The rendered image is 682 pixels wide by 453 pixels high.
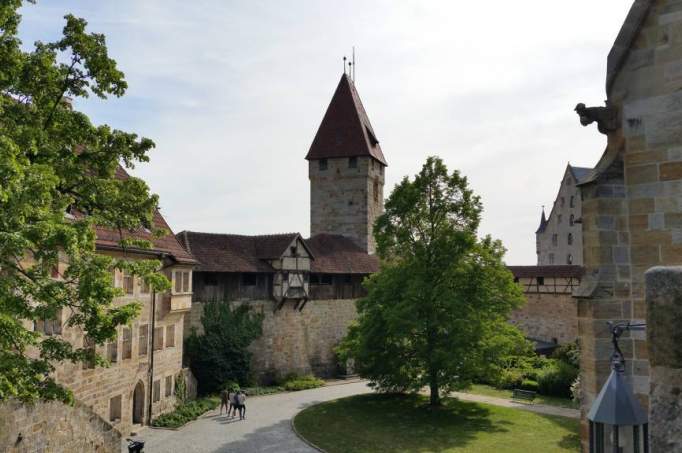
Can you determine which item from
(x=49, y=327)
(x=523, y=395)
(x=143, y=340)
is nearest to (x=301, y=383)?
(x=143, y=340)

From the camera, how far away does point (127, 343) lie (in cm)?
2016

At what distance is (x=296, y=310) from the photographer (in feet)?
106

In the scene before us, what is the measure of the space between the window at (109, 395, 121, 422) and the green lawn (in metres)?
6.27

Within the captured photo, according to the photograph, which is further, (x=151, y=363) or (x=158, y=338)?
(x=158, y=338)

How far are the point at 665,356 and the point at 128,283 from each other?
19.9m

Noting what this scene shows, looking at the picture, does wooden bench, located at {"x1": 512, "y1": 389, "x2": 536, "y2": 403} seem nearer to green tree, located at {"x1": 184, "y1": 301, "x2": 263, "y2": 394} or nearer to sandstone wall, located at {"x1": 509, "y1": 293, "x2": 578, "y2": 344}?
sandstone wall, located at {"x1": 509, "y1": 293, "x2": 578, "y2": 344}

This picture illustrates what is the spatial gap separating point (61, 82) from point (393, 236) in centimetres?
1615

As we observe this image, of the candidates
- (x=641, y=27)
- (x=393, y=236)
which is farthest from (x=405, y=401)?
(x=641, y=27)

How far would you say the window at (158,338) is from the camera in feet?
73.0

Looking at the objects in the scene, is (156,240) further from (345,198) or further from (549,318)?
(549,318)

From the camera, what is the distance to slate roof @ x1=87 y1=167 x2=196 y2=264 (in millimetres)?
18014

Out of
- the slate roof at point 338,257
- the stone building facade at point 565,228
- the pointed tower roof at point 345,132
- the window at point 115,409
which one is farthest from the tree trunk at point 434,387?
the stone building facade at point 565,228

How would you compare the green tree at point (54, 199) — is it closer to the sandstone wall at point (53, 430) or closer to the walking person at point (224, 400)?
the sandstone wall at point (53, 430)

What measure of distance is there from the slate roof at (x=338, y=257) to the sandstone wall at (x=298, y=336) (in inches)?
80.5
